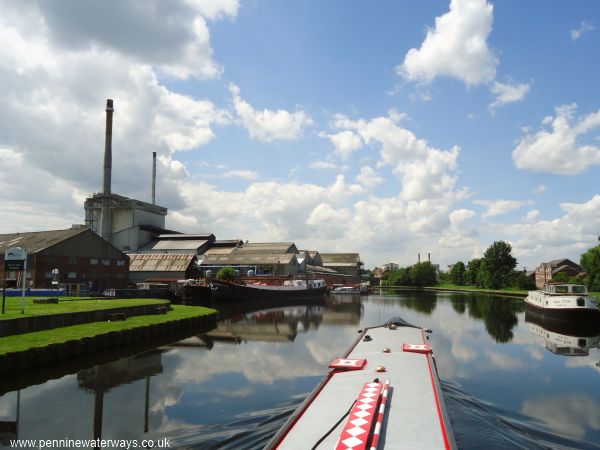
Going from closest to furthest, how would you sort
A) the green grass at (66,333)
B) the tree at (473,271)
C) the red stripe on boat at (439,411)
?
1. the red stripe on boat at (439,411)
2. the green grass at (66,333)
3. the tree at (473,271)

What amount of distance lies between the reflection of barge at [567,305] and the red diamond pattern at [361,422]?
1602 inches

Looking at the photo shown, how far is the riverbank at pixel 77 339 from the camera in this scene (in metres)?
19.3

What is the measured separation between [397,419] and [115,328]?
2309 cm

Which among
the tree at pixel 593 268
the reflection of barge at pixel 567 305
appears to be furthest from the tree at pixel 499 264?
the reflection of barge at pixel 567 305

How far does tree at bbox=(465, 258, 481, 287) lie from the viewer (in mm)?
135825

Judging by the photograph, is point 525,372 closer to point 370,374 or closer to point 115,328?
point 370,374

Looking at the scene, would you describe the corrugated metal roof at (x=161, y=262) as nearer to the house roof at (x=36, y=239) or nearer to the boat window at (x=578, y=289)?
the house roof at (x=36, y=239)

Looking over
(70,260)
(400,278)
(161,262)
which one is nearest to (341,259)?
(400,278)

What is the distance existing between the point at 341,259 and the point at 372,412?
142m

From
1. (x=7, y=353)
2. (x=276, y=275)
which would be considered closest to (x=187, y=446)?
(x=7, y=353)

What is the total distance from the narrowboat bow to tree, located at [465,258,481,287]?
131 meters

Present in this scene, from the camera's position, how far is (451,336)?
3459 centimetres

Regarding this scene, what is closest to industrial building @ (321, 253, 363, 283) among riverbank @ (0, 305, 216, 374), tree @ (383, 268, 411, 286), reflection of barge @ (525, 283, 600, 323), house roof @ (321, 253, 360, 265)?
house roof @ (321, 253, 360, 265)

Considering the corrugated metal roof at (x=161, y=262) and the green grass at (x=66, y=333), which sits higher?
the corrugated metal roof at (x=161, y=262)
